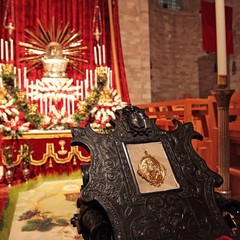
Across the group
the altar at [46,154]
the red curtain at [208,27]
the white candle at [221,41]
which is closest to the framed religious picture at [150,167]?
the white candle at [221,41]

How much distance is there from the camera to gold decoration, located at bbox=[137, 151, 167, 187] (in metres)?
1.80

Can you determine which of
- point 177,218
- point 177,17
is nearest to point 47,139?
point 177,218

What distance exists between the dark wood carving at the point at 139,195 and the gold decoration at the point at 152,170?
0.06m

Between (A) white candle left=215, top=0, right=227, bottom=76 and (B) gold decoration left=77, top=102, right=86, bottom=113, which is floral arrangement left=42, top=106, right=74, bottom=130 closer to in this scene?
(B) gold decoration left=77, top=102, right=86, bottom=113

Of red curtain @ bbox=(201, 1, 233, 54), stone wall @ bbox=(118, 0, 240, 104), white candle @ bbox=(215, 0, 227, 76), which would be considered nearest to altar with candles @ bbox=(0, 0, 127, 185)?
white candle @ bbox=(215, 0, 227, 76)

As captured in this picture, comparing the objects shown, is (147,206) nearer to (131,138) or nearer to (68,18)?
(131,138)

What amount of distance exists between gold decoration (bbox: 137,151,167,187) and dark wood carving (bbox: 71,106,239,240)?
0.20 ft

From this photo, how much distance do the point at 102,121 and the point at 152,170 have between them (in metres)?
3.85

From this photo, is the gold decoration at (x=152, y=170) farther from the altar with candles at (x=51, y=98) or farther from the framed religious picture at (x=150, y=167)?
the altar with candles at (x=51, y=98)

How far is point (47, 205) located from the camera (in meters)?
3.90

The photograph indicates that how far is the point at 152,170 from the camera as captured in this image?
5.98 feet

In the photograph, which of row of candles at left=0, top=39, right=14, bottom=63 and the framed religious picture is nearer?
the framed religious picture

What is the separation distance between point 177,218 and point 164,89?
10285mm

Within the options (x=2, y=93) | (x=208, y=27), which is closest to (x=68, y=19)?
(x=2, y=93)
